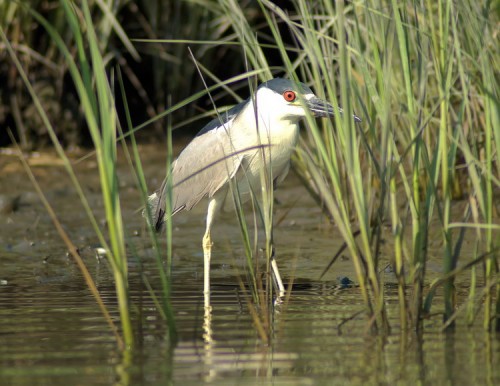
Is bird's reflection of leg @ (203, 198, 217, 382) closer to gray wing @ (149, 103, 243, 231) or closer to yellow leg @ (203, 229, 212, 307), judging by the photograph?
yellow leg @ (203, 229, 212, 307)

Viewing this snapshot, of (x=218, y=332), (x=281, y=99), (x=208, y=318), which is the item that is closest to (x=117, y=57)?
(x=281, y=99)

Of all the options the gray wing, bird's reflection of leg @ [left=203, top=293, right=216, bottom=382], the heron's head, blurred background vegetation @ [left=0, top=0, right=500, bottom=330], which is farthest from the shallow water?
the heron's head

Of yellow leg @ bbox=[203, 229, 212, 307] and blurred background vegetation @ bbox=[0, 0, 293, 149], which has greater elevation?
blurred background vegetation @ bbox=[0, 0, 293, 149]

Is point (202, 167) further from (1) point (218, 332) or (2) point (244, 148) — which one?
(1) point (218, 332)

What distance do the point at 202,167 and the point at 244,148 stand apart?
375mm

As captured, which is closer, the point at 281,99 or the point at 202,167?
the point at 281,99

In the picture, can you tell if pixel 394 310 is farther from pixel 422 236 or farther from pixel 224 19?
pixel 224 19

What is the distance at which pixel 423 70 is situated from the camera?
390cm

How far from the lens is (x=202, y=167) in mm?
5723

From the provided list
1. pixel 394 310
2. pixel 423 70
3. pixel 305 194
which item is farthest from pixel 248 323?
pixel 305 194

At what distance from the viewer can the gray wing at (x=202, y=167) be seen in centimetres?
557

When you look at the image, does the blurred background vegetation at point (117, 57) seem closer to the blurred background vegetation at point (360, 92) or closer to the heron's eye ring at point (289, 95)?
the blurred background vegetation at point (360, 92)

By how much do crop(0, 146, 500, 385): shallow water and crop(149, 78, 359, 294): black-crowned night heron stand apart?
409mm

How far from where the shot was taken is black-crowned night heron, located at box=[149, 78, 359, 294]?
5242mm
